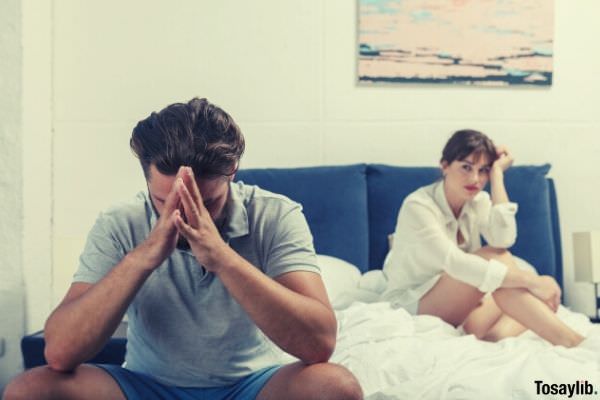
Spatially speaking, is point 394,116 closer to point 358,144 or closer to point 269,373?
point 358,144

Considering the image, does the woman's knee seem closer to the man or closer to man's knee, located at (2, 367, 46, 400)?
the man

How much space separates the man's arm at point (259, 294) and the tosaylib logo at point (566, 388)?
0.64 metres

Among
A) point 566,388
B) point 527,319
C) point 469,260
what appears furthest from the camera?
point 469,260

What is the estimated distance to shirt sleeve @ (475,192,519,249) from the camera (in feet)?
9.93

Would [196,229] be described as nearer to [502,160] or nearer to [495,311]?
[495,311]

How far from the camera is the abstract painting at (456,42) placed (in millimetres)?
3762

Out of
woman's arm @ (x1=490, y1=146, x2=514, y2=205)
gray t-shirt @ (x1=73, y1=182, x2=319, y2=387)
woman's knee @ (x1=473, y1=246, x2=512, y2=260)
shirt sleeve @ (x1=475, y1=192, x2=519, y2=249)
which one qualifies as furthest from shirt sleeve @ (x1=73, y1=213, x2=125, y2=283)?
woman's arm @ (x1=490, y1=146, x2=514, y2=205)

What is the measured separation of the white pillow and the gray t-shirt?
1162 mm

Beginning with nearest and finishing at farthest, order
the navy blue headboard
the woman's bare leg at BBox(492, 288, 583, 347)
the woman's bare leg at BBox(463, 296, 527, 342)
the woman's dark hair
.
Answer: the woman's bare leg at BBox(492, 288, 583, 347), the woman's bare leg at BBox(463, 296, 527, 342), the woman's dark hair, the navy blue headboard

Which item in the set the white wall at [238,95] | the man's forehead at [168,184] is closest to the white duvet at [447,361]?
the man's forehead at [168,184]

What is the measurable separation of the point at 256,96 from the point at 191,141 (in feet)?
6.86

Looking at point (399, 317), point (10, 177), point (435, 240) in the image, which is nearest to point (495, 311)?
point (435, 240)

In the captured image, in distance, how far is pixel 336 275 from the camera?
10.0ft

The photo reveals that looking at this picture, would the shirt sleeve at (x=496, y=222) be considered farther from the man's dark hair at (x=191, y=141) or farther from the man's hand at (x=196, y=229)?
the man's hand at (x=196, y=229)
